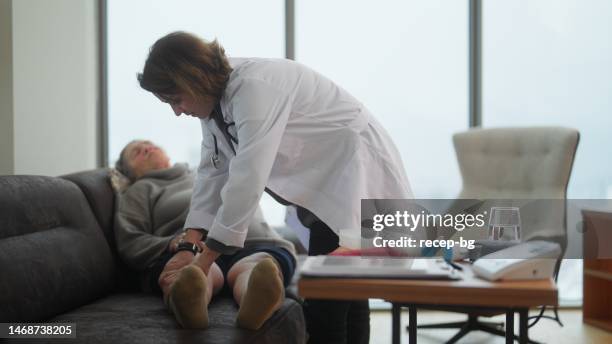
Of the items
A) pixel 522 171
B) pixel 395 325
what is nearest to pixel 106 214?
pixel 395 325

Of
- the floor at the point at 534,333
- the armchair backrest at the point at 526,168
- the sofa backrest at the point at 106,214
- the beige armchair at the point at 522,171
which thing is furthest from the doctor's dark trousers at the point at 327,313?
the armchair backrest at the point at 526,168

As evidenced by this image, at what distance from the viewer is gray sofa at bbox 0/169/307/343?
5.23ft

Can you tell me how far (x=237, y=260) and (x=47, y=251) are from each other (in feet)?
2.12

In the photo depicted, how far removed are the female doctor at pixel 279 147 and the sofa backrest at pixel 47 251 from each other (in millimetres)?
412

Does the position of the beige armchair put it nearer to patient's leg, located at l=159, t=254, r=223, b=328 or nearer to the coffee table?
patient's leg, located at l=159, t=254, r=223, b=328

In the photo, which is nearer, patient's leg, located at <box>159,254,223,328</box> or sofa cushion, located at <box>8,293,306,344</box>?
patient's leg, located at <box>159,254,223,328</box>

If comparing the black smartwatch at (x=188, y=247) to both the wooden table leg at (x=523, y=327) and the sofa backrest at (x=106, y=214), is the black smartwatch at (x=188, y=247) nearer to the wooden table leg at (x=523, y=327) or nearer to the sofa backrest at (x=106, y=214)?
the sofa backrest at (x=106, y=214)

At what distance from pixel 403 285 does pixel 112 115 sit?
2.93 metres

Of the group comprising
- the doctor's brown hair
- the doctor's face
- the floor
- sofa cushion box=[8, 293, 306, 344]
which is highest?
the doctor's brown hair

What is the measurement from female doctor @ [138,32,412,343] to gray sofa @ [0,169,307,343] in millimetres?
213

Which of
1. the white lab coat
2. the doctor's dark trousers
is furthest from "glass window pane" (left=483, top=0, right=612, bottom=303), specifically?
the doctor's dark trousers

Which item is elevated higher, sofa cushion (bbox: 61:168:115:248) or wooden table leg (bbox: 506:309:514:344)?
sofa cushion (bbox: 61:168:115:248)

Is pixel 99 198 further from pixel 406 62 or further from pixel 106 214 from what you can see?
pixel 406 62

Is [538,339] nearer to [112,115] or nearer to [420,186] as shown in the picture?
[420,186]
